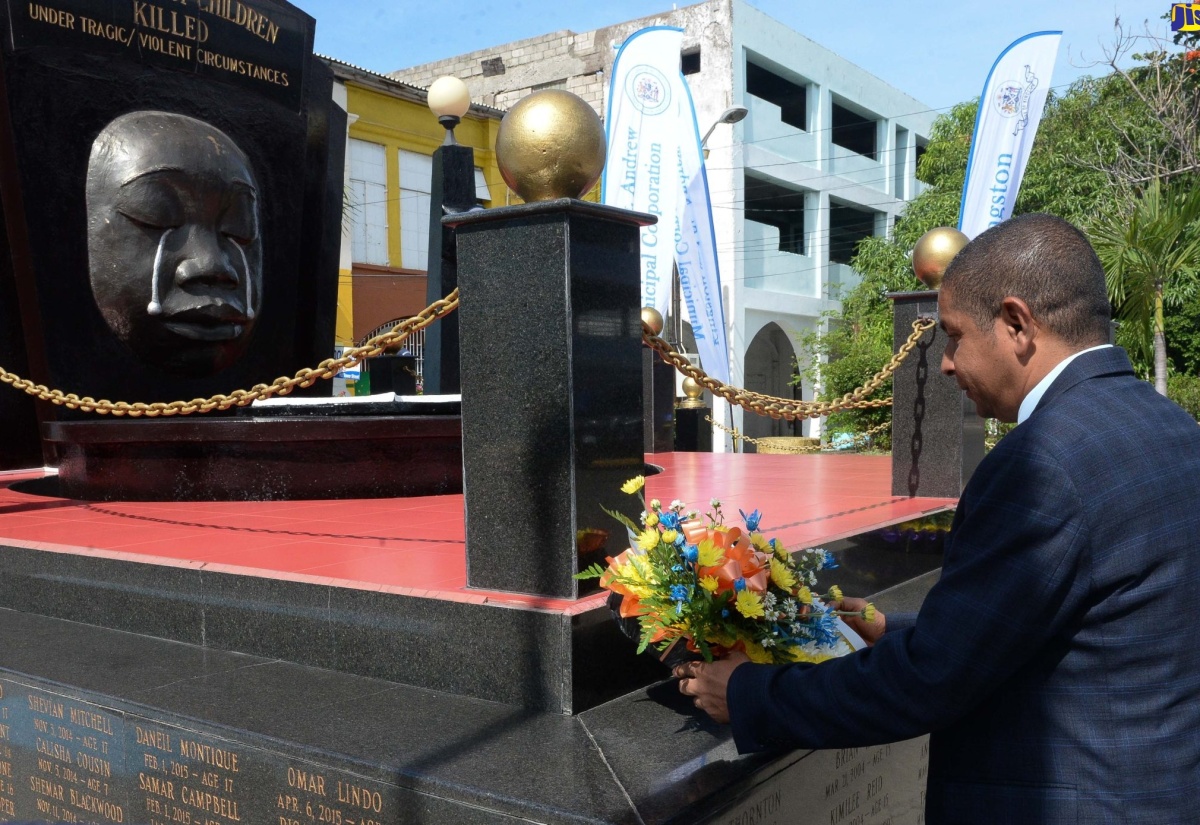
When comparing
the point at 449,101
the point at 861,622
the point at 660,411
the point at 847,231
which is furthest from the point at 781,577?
the point at 847,231

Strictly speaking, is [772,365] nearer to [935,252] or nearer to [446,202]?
[446,202]

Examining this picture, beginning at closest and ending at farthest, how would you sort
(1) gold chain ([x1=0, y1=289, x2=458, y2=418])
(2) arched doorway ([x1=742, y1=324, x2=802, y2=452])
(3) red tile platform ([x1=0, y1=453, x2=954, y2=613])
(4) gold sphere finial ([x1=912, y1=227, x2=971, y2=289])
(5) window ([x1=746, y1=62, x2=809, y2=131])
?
(3) red tile platform ([x1=0, y1=453, x2=954, y2=613]) → (1) gold chain ([x1=0, y1=289, x2=458, y2=418]) → (4) gold sphere finial ([x1=912, y1=227, x2=971, y2=289]) → (5) window ([x1=746, y1=62, x2=809, y2=131]) → (2) arched doorway ([x1=742, y1=324, x2=802, y2=452])

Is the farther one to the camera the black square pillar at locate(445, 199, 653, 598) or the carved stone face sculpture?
the carved stone face sculpture

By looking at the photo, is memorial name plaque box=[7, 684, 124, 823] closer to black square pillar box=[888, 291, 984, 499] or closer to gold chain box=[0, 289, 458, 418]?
gold chain box=[0, 289, 458, 418]

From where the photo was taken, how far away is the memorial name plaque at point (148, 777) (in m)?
2.78

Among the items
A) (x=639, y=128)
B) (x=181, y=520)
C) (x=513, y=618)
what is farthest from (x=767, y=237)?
(x=513, y=618)

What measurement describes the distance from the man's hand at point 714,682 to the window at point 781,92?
25413 millimetres

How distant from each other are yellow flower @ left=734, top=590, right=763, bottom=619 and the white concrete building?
21.6 meters

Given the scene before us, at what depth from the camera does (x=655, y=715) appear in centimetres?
296

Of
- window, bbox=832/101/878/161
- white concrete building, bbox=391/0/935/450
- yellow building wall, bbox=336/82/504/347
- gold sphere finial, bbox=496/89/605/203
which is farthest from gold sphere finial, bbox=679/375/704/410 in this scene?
window, bbox=832/101/878/161

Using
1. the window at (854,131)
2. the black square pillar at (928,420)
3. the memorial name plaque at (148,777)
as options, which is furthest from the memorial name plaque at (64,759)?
the window at (854,131)

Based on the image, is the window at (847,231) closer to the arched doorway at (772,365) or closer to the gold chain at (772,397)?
the arched doorway at (772,365)

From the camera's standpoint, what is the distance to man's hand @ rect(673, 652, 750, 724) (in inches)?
83.9

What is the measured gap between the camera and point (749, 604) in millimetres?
2172
